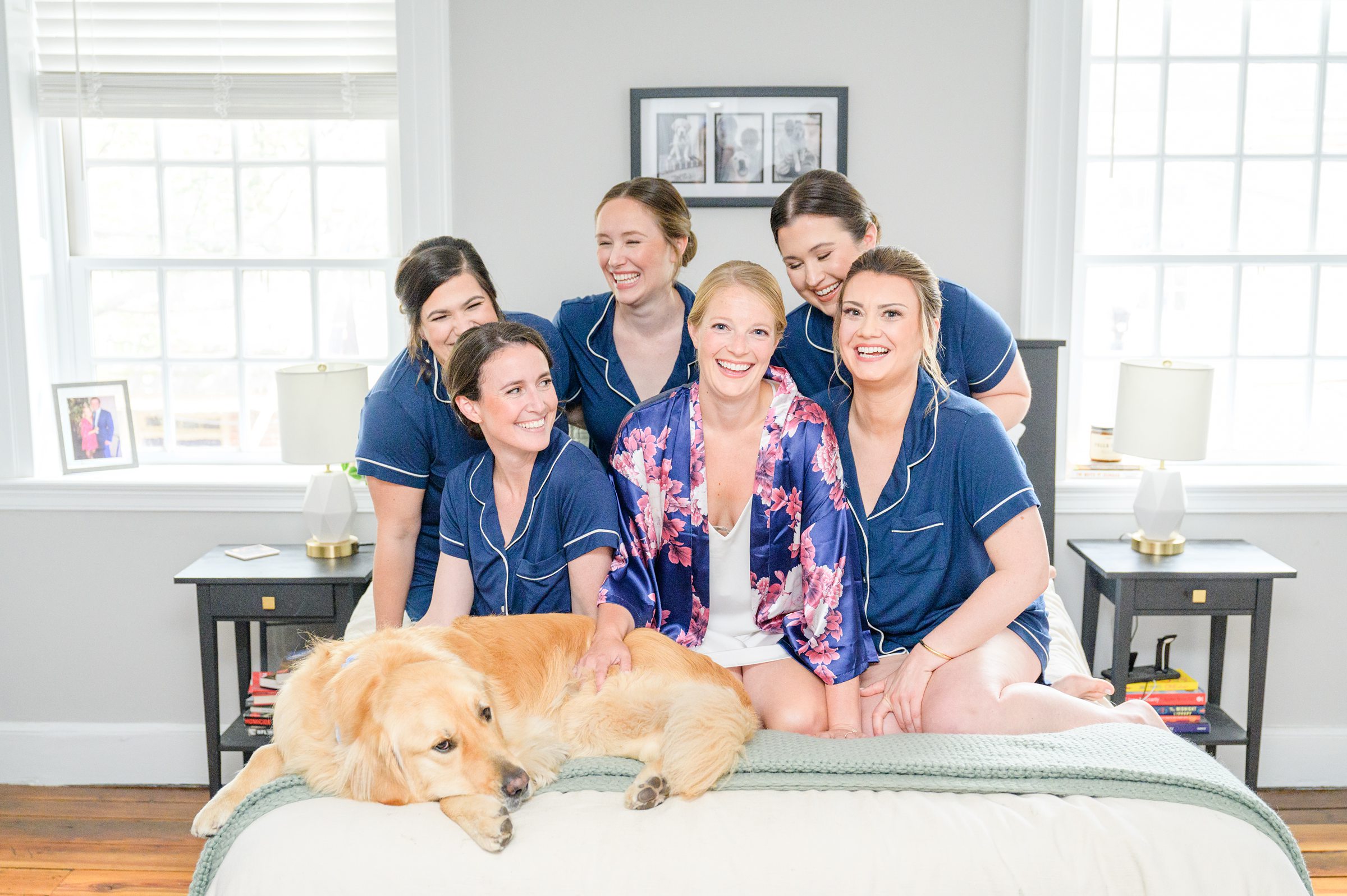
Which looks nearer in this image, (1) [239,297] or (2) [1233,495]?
(2) [1233,495]

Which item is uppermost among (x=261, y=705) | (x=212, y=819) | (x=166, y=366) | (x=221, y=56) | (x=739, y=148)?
(x=221, y=56)

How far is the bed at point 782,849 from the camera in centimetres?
136

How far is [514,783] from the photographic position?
4.66 ft

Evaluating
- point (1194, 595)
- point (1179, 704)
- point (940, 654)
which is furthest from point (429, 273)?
point (1179, 704)

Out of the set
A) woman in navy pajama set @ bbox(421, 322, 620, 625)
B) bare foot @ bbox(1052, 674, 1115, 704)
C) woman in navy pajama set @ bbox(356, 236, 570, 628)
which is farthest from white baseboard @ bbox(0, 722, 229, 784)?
bare foot @ bbox(1052, 674, 1115, 704)

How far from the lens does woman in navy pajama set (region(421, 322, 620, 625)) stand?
6.60ft

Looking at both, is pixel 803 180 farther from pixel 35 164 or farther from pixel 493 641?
pixel 35 164

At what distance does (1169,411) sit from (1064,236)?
64 cm

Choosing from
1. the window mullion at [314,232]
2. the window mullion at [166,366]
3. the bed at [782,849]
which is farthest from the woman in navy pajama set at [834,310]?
the window mullion at [166,366]

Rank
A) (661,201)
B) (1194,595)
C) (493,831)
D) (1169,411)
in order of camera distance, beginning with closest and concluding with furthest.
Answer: (493,831), (661,201), (1194,595), (1169,411)

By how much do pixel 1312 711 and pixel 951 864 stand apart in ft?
8.19

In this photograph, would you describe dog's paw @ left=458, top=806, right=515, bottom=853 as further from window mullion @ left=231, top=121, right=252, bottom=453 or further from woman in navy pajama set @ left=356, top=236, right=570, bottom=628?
window mullion @ left=231, top=121, right=252, bottom=453

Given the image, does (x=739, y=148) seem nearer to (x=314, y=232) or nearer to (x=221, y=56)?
(x=314, y=232)

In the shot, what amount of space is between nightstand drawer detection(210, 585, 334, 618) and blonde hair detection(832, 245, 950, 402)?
5.51 ft
